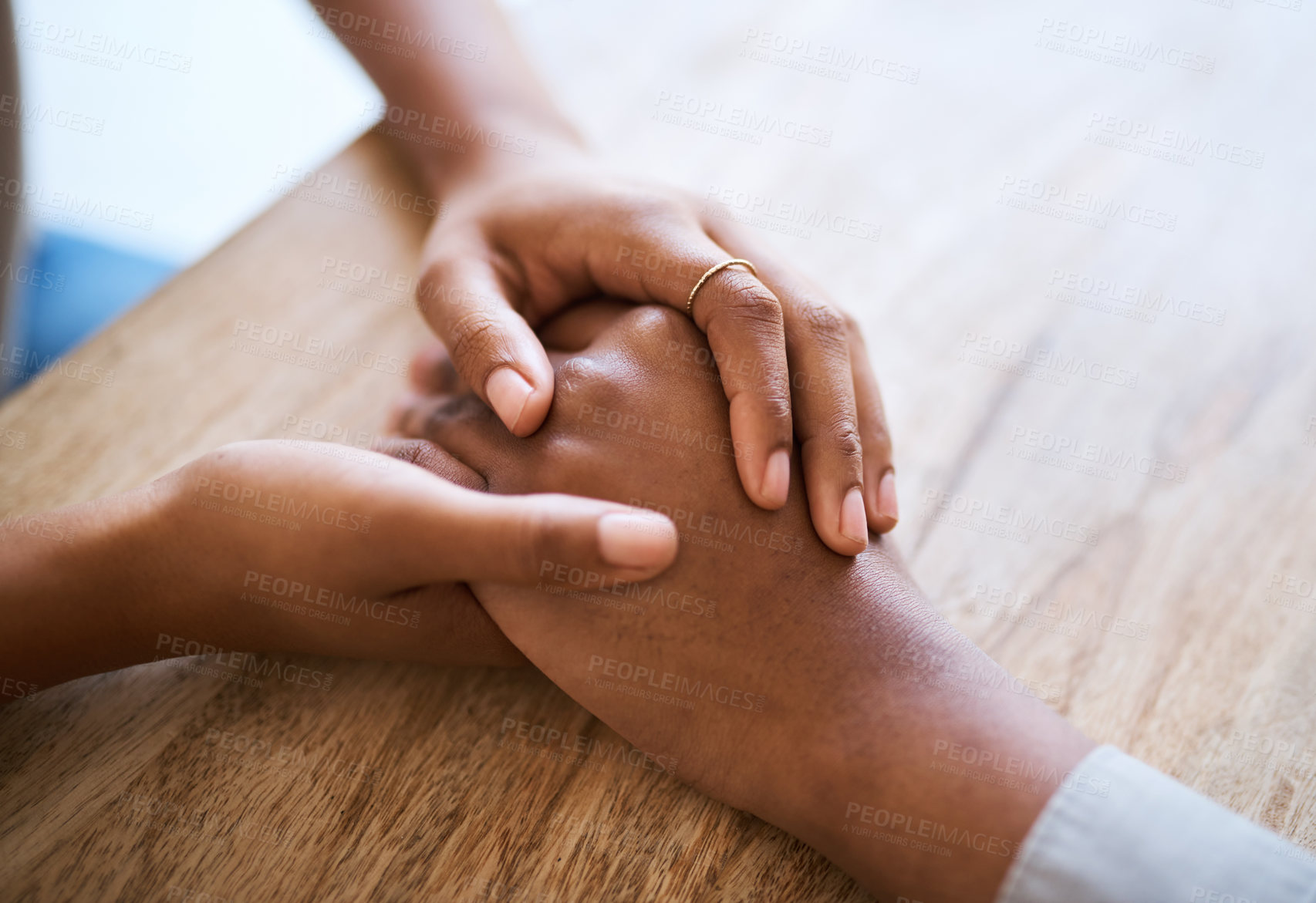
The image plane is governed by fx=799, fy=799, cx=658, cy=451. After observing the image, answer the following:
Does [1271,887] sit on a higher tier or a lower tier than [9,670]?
lower

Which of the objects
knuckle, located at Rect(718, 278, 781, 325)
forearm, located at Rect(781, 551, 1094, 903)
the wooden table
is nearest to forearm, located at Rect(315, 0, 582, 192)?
the wooden table

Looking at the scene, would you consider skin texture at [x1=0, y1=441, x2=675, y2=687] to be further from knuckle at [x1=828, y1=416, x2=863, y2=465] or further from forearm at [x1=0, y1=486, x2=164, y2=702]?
knuckle at [x1=828, y1=416, x2=863, y2=465]

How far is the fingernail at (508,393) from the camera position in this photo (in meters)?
0.89

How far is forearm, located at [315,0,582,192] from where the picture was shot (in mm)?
1258

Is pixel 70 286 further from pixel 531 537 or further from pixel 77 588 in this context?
pixel 531 537

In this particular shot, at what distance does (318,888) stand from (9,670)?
41 centimetres

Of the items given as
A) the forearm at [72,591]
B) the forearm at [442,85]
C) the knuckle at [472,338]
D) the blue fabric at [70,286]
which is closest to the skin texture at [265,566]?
the forearm at [72,591]

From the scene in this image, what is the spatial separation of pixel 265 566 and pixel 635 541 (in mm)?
409

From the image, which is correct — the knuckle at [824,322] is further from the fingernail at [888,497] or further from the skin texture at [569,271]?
the fingernail at [888,497]

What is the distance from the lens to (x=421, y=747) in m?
0.89

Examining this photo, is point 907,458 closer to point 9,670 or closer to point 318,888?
point 318,888

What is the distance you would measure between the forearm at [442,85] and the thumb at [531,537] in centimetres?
69

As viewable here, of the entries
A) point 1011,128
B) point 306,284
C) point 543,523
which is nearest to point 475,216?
point 306,284

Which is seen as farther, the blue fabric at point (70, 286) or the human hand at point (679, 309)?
the blue fabric at point (70, 286)
